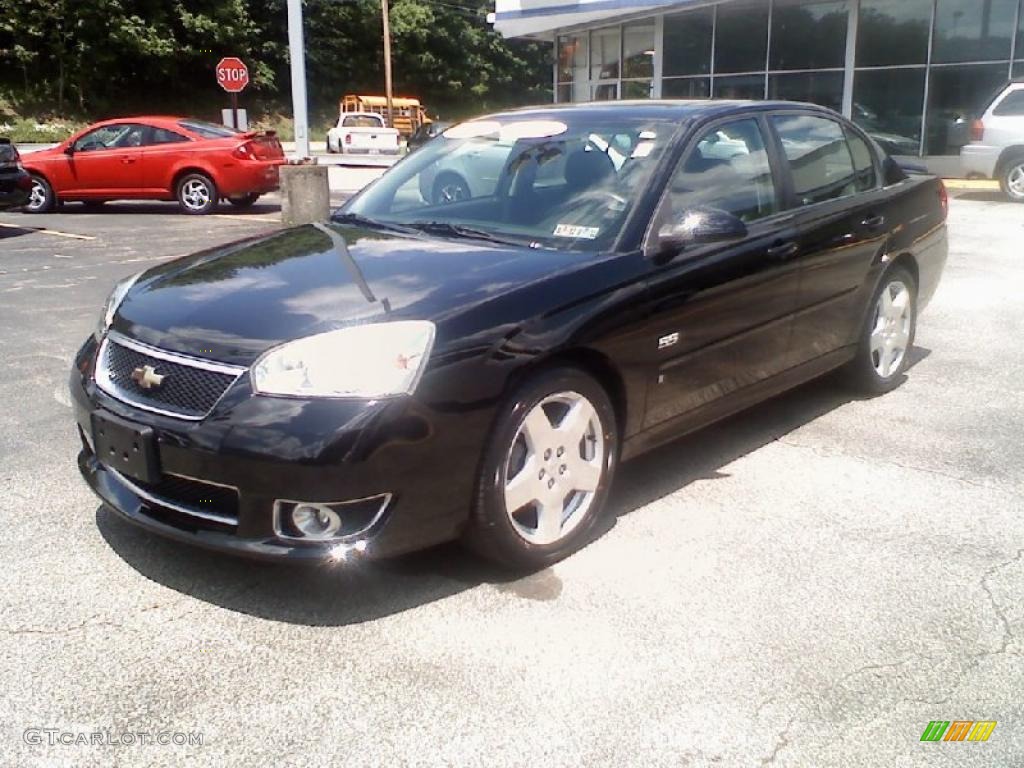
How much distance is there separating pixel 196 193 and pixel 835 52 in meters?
13.7

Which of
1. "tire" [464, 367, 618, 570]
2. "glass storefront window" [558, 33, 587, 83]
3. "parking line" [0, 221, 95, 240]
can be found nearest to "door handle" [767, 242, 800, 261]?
"tire" [464, 367, 618, 570]

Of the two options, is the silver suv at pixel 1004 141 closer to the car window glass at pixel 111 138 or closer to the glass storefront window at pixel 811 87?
the glass storefront window at pixel 811 87

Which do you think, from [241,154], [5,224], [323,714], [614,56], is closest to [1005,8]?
[614,56]

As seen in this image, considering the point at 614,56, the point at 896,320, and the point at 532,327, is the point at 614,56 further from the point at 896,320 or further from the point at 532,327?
the point at 532,327

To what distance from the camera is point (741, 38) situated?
22859mm

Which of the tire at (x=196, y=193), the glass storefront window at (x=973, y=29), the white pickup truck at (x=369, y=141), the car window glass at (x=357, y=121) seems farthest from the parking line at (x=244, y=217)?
the car window glass at (x=357, y=121)

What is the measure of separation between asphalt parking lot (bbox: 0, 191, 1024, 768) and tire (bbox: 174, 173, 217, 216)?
10922 mm

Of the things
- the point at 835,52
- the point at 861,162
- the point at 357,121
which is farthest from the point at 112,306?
the point at 357,121

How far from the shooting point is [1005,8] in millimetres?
18312

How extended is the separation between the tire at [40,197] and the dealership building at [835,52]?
521 inches

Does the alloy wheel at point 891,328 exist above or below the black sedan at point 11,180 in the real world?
below

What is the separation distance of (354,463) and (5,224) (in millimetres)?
13249

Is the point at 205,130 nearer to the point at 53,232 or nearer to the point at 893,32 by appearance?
the point at 53,232

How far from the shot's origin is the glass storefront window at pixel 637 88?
25.9 m
